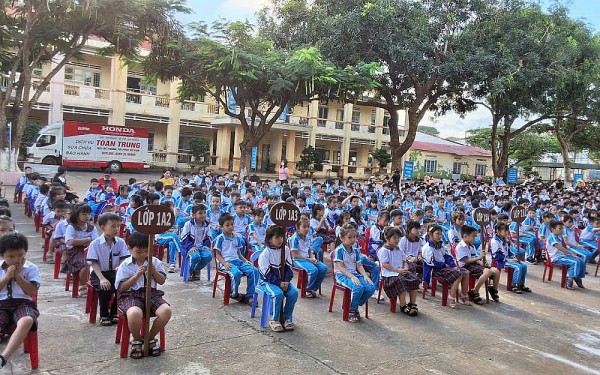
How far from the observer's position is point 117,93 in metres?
27.8

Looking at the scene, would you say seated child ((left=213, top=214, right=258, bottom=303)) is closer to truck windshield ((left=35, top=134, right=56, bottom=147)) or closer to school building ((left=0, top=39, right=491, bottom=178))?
school building ((left=0, top=39, right=491, bottom=178))

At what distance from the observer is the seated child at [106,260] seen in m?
4.79

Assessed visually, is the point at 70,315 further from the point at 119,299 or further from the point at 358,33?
the point at 358,33

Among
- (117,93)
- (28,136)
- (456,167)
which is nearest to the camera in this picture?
(28,136)

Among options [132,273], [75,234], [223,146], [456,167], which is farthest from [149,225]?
[456,167]

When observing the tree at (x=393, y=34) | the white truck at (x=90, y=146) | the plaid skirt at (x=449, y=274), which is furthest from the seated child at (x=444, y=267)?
the white truck at (x=90, y=146)

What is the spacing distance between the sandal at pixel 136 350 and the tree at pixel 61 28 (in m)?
12.9

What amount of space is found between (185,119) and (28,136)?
886 cm

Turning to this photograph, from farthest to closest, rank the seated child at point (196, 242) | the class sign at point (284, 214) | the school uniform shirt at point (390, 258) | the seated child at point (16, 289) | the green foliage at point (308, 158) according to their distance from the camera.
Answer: the green foliage at point (308, 158)
the seated child at point (196, 242)
the school uniform shirt at point (390, 258)
the class sign at point (284, 214)
the seated child at point (16, 289)

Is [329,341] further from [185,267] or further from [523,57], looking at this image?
[523,57]

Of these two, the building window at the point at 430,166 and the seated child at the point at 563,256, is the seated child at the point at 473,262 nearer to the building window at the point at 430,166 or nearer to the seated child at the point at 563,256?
the seated child at the point at 563,256

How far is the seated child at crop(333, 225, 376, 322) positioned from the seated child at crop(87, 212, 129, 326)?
2.45 metres

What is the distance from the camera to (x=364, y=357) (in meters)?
4.61

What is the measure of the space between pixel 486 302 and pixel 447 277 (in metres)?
0.80
